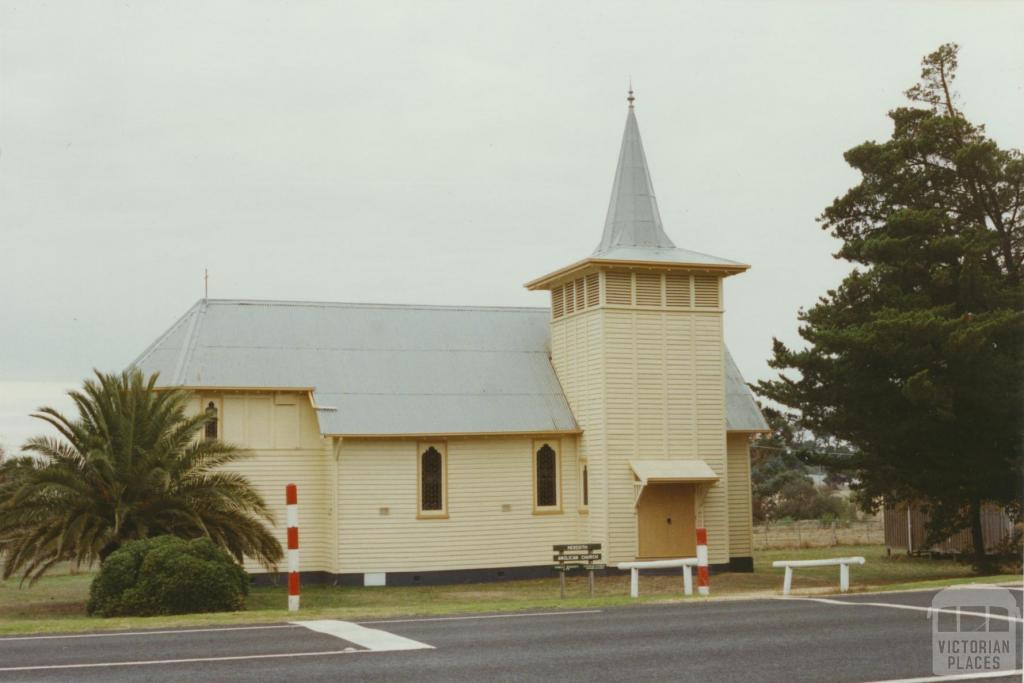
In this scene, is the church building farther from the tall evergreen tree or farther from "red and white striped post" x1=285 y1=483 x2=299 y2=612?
"red and white striped post" x1=285 y1=483 x2=299 y2=612

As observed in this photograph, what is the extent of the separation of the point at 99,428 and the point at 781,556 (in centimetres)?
2390

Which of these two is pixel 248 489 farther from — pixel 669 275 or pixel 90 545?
pixel 669 275

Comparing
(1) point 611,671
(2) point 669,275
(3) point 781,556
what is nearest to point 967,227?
(2) point 669,275

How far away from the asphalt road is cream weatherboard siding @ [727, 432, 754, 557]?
58.0 feet

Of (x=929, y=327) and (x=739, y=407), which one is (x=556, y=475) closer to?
(x=739, y=407)

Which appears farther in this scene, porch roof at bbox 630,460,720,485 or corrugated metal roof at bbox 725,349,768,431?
corrugated metal roof at bbox 725,349,768,431

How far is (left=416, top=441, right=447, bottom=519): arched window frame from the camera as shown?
98.0ft

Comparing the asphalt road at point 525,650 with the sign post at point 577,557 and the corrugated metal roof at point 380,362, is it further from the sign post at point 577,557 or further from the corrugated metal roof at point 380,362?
the corrugated metal roof at point 380,362

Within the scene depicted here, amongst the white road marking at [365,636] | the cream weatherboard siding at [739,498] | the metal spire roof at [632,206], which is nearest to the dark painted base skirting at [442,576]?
the cream weatherboard siding at [739,498]

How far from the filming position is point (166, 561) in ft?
66.1

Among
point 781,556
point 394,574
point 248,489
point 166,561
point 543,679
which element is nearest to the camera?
point 543,679

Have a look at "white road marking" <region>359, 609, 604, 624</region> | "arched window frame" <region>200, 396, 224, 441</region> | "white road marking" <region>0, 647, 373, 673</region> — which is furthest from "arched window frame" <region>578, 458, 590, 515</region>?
"white road marking" <region>0, 647, 373, 673</region>

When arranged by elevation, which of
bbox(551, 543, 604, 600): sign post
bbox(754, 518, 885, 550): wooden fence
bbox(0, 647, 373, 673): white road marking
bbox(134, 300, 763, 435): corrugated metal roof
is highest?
bbox(134, 300, 763, 435): corrugated metal roof

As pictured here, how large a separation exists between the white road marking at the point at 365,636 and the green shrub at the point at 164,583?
237 inches
